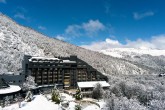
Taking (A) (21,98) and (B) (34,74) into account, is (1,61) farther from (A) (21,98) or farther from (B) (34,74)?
(A) (21,98)

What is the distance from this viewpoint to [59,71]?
411 ft

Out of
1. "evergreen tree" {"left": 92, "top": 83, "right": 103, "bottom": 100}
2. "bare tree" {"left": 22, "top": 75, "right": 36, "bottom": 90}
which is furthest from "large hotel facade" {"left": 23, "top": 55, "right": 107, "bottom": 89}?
"evergreen tree" {"left": 92, "top": 83, "right": 103, "bottom": 100}

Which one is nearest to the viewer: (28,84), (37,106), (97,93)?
(37,106)

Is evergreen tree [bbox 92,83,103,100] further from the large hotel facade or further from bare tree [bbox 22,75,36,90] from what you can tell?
bare tree [bbox 22,75,36,90]

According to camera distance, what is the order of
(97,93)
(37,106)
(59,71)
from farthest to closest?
1. (59,71)
2. (97,93)
3. (37,106)

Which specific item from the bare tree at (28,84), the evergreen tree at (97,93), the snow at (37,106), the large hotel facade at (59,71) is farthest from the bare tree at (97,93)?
the snow at (37,106)

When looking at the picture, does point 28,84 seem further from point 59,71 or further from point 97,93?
point 97,93

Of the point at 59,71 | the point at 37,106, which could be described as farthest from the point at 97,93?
the point at 37,106

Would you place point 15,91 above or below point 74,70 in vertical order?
below

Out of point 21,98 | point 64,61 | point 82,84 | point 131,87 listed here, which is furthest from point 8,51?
point 131,87

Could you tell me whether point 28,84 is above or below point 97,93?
above

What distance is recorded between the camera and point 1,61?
173750 mm

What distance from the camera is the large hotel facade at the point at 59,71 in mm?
115444

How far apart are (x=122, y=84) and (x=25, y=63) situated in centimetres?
5352
